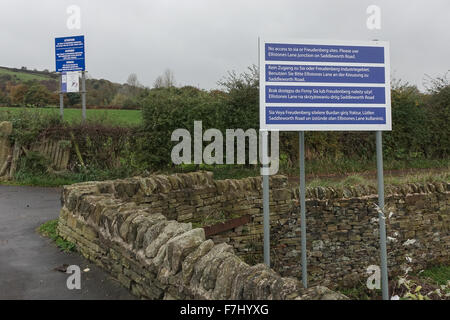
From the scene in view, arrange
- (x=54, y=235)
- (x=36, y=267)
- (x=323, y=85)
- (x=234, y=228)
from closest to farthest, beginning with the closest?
(x=36, y=267), (x=323, y=85), (x=54, y=235), (x=234, y=228)

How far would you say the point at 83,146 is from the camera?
13969 mm

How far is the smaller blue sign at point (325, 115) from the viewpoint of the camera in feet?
19.2

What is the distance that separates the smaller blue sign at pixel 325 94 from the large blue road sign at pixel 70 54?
1187 cm

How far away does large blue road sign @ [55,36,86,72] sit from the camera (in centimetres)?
1588

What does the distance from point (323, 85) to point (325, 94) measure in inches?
5.2

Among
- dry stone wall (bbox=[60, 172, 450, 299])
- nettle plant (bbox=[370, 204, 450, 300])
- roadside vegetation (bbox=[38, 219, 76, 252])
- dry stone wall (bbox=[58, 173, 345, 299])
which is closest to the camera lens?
dry stone wall (bbox=[58, 173, 345, 299])

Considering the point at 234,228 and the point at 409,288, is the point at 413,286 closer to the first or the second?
the point at 234,228
